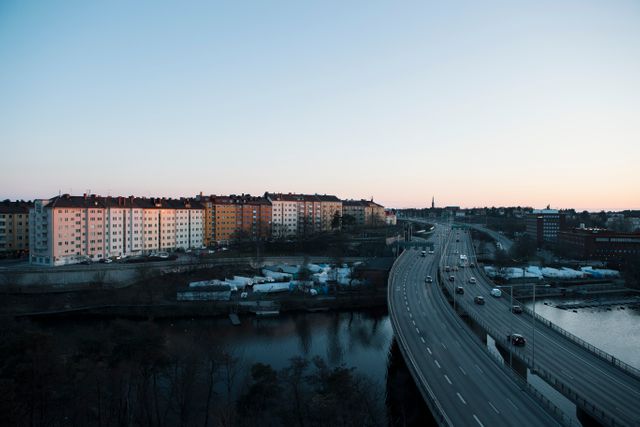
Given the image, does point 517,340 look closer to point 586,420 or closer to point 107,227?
point 586,420

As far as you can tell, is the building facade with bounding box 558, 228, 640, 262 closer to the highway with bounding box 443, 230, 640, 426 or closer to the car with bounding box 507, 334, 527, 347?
the highway with bounding box 443, 230, 640, 426

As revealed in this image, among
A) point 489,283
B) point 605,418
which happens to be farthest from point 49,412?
point 489,283

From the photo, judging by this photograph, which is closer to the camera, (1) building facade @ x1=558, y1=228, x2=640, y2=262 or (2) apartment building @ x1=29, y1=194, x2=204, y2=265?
(2) apartment building @ x1=29, y1=194, x2=204, y2=265

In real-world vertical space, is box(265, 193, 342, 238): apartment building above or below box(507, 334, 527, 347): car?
above

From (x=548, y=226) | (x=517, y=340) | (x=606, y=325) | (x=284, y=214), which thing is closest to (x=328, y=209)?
(x=284, y=214)

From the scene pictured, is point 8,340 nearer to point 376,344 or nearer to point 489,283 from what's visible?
point 376,344

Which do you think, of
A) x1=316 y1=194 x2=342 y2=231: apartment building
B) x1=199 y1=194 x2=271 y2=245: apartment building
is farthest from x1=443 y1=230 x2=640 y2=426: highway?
x1=316 y1=194 x2=342 y2=231: apartment building
